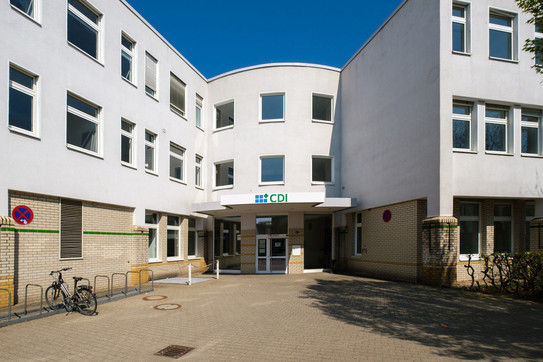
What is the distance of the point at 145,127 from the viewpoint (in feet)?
53.3

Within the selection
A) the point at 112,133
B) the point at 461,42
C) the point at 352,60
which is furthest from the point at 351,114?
the point at 112,133

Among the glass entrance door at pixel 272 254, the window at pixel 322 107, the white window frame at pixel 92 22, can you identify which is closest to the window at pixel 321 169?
the window at pixel 322 107

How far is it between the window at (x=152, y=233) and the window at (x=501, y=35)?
14988mm

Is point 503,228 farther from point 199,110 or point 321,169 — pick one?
point 199,110

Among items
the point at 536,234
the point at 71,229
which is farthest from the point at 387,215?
the point at 71,229

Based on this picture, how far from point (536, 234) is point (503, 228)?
1.09 meters

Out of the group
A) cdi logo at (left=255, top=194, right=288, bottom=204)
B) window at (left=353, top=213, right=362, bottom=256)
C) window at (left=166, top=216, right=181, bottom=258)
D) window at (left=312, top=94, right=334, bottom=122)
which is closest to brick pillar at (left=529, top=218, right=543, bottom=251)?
window at (left=353, top=213, right=362, bottom=256)

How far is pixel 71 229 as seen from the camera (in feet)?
39.8

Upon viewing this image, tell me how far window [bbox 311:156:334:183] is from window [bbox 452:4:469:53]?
8.54 meters

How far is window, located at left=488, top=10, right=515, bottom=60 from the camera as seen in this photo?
14586 mm

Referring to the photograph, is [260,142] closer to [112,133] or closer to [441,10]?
[112,133]

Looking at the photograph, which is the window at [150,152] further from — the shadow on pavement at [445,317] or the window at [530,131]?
the window at [530,131]

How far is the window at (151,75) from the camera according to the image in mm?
16781

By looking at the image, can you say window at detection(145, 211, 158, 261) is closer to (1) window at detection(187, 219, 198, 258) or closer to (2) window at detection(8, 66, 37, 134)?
(1) window at detection(187, 219, 198, 258)
